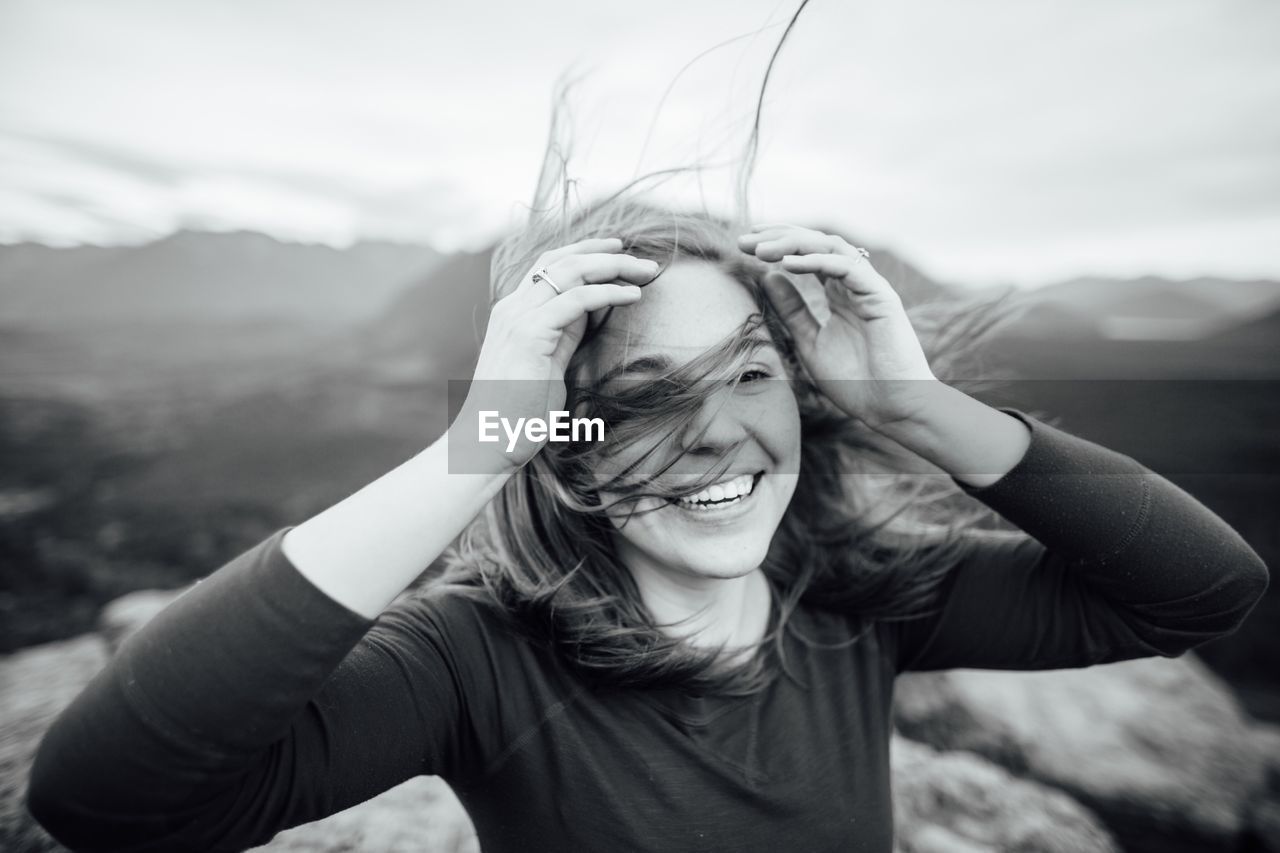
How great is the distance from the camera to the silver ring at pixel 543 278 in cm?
131

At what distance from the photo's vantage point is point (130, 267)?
137 feet

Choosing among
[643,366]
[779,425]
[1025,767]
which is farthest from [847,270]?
[1025,767]

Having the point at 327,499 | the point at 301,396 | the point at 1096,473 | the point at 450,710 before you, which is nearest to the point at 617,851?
the point at 450,710

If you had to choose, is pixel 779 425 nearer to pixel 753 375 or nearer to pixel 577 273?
pixel 753 375

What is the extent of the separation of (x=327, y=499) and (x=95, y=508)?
2.41 metres

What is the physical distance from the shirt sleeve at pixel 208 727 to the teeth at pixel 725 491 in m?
0.73

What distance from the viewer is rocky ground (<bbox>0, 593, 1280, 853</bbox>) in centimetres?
233

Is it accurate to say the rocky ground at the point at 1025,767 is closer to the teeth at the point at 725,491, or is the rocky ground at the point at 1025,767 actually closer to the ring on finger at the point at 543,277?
the teeth at the point at 725,491

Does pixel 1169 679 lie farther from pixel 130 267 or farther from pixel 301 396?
pixel 130 267

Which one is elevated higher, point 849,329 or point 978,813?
point 849,329

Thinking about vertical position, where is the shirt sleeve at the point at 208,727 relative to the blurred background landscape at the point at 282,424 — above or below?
above

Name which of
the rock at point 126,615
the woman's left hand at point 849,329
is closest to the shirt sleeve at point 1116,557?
the woman's left hand at point 849,329

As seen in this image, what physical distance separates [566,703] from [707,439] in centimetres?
65

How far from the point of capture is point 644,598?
1674 mm
